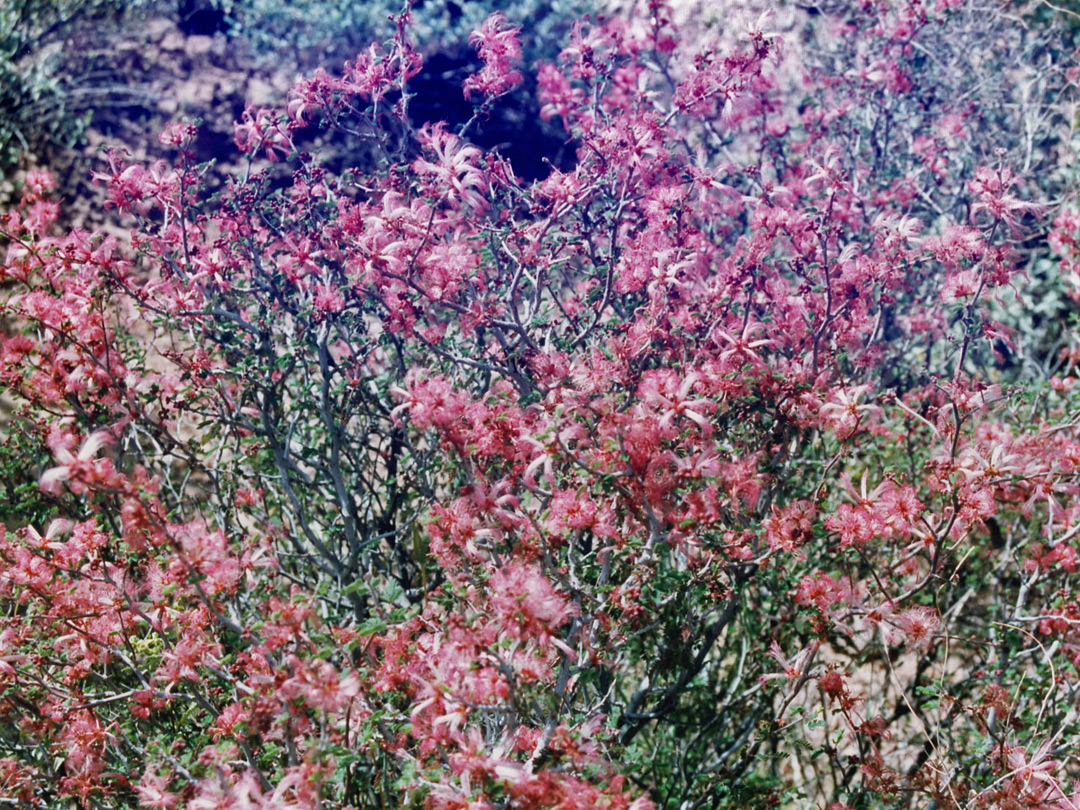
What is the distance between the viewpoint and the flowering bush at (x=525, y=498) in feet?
7.35

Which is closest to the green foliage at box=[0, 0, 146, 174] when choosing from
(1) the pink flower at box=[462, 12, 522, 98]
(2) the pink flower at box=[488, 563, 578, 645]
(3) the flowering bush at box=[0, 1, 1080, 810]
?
(3) the flowering bush at box=[0, 1, 1080, 810]

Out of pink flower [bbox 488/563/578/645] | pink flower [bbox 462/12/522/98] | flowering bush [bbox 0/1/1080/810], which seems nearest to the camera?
pink flower [bbox 488/563/578/645]

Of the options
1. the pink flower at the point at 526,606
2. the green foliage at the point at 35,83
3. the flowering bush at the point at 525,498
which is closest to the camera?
the pink flower at the point at 526,606

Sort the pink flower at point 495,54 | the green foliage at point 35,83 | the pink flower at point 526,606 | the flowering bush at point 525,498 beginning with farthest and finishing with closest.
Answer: the green foliage at point 35,83, the pink flower at point 495,54, the flowering bush at point 525,498, the pink flower at point 526,606

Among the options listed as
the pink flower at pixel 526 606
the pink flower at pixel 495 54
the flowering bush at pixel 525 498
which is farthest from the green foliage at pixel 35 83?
the pink flower at pixel 526 606

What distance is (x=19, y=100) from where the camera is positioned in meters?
7.73

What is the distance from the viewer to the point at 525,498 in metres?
2.91

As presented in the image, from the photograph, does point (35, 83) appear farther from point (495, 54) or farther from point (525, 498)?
point (525, 498)

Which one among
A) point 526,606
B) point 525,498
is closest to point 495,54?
point 525,498

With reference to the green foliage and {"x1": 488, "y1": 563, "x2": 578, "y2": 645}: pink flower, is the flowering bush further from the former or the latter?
the green foliage

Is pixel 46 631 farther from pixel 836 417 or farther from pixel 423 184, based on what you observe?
pixel 836 417

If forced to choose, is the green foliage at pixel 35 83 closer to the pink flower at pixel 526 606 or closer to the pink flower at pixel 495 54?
the pink flower at pixel 495 54

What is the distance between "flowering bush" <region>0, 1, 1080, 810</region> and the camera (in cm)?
224

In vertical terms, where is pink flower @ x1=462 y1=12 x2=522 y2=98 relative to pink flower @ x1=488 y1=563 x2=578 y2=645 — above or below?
above
